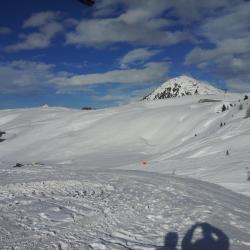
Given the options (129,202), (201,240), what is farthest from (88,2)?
(201,240)

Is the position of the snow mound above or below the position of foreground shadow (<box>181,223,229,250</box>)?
above

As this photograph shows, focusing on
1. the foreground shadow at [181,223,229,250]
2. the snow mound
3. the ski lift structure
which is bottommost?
the foreground shadow at [181,223,229,250]

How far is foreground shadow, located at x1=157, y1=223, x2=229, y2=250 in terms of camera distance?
22.9ft

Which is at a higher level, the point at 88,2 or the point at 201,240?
the point at 88,2

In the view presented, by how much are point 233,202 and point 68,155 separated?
28851 mm

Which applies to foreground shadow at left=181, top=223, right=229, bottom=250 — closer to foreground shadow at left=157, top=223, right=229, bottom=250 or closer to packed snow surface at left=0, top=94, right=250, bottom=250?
foreground shadow at left=157, top=223, right=229, bottom=250

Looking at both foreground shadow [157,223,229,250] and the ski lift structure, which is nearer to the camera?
foreground shadow [157,223,229,250]

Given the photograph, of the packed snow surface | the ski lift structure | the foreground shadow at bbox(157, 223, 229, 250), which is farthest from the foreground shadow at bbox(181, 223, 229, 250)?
the ski lift structure

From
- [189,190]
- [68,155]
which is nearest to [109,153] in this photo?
[68,155]

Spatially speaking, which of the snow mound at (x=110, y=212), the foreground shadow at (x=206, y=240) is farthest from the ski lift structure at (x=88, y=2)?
the foreground shadow at (x=206, y=240)

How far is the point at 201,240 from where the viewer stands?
24.1 feet

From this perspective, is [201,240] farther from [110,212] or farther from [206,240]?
[110,212]

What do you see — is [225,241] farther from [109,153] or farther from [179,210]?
[109,153]

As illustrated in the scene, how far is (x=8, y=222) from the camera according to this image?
752 cm
